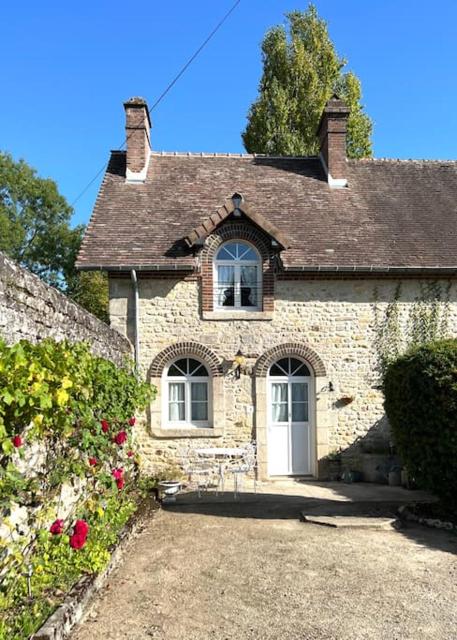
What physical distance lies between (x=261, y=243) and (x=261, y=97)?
12886 mm

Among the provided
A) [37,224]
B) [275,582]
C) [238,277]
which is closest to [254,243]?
[238,277]

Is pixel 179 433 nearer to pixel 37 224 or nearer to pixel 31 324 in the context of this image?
pixel 31 324

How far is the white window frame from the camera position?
407 inches

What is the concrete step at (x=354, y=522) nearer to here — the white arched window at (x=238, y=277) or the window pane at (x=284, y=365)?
the window pane at (x=284, y=365)

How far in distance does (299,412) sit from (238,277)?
3.06 m

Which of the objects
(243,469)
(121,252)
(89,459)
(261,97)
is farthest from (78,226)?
(89,459)

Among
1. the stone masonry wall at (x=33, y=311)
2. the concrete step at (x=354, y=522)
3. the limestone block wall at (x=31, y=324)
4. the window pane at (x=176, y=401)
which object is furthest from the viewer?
the window pane at (x=176, y=401)

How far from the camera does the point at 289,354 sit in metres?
10.5

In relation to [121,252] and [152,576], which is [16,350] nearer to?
[152,576]

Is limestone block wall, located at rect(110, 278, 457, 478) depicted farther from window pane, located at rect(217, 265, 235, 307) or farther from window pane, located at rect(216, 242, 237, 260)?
window pane, located at rect(216, 242, 237, 260)

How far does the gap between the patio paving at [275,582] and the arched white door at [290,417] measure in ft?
9.34

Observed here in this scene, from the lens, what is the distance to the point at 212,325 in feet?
34.1

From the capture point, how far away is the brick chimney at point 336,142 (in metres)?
12.7

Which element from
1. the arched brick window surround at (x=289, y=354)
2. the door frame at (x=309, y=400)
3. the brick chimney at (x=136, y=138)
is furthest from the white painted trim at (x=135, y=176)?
the door frame at (x=309, y=400)
